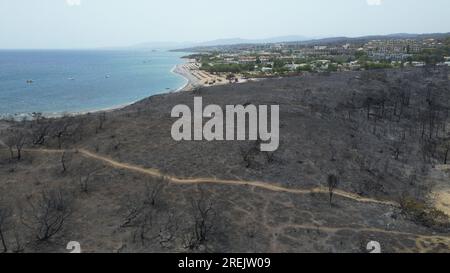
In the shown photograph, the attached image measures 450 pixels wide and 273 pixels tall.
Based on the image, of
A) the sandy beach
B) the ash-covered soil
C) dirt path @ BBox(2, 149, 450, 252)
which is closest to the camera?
the ash-covered soil

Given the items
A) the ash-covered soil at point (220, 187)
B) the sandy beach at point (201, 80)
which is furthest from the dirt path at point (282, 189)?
the sandy beach at point (201, 80)

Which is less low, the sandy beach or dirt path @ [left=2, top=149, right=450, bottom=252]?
the sandy beach

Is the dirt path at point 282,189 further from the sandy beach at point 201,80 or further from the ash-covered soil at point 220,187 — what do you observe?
the sandy beach at point 201,80

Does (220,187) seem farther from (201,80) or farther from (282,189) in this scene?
(201,80)

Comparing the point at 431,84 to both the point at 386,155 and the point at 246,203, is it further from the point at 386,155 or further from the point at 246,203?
the point at 246,203

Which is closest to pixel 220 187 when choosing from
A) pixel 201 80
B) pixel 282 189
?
pixel 282 189

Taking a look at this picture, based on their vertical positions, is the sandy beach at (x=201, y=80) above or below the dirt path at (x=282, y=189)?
above

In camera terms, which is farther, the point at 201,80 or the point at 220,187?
the point at 201,80

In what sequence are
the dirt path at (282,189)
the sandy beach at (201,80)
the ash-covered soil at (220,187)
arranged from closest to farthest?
the ash-covered soil at (220,187)
the dirt path at (282,189)
the sandy beach at (201,80)

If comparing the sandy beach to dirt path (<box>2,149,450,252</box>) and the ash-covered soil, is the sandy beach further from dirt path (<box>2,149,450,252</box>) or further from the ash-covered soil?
dirt path (<box>2,149,450,252</box>)

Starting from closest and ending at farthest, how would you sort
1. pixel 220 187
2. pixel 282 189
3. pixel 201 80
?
pixel 220 187, pixel 282 189, pixel 201 80

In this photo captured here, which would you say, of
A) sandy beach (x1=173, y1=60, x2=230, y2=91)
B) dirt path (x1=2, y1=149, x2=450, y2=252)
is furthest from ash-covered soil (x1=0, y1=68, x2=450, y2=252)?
sandy beach (x1=173, y1=60, x2=230, y2=91)

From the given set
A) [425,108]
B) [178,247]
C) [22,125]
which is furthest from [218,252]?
[425,108]
